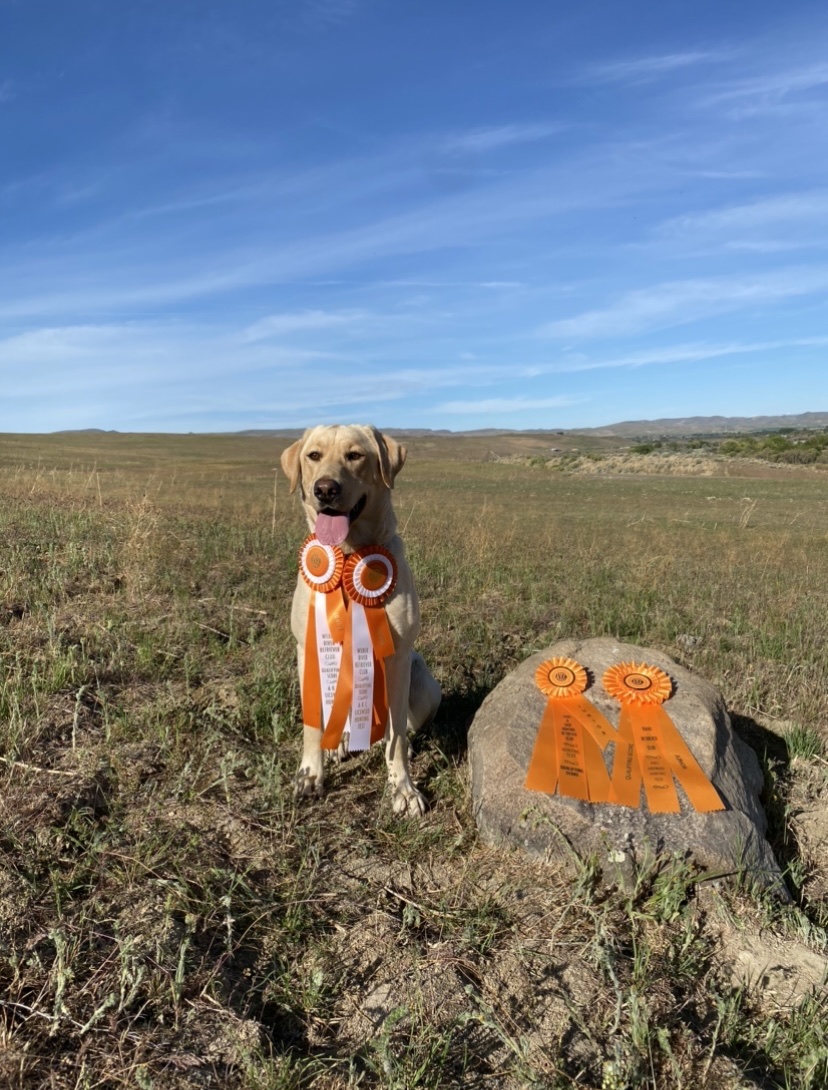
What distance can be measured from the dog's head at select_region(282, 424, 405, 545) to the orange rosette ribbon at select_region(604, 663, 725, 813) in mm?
1510

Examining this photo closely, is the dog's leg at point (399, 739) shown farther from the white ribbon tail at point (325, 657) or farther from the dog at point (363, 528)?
the white ribbon tail at point (325, 657)

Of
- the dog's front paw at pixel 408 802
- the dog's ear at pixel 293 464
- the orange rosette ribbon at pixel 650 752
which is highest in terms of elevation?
the dog's ear at pixel 293 464

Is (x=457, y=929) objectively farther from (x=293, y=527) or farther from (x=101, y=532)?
(x=293, y=527)

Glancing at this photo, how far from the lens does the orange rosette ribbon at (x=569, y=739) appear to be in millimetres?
2953

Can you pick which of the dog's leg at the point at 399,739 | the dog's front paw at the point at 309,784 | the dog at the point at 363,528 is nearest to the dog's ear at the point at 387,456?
the dog at the point at 363,528

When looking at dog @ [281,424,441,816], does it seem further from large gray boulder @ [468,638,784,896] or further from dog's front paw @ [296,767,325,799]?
large gray boulder @ [468,638,784,896]

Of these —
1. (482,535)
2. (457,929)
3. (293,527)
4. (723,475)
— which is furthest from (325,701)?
(723,475)

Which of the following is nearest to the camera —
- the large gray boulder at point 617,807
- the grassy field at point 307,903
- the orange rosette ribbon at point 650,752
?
the grassy field at point 307,903

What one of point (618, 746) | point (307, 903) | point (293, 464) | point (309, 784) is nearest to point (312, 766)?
point (309, 784)

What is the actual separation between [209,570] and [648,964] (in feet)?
17.4

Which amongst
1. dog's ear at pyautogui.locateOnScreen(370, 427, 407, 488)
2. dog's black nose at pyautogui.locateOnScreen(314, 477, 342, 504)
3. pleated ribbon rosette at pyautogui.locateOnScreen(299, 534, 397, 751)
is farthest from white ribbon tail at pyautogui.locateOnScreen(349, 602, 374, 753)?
dog's ear at pyautogui.locateOnScreen(370, 427, 407, 488)

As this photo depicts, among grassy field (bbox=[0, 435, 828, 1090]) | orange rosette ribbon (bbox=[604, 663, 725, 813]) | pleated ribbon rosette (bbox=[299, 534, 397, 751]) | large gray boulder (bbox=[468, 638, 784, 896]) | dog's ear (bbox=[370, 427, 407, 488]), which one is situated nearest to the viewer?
grassy field (bbox=[0, 435, 828, 1090])

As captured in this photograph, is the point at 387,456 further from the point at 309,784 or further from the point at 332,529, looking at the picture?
the point at 309,784

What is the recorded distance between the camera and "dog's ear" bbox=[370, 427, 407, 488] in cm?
357
